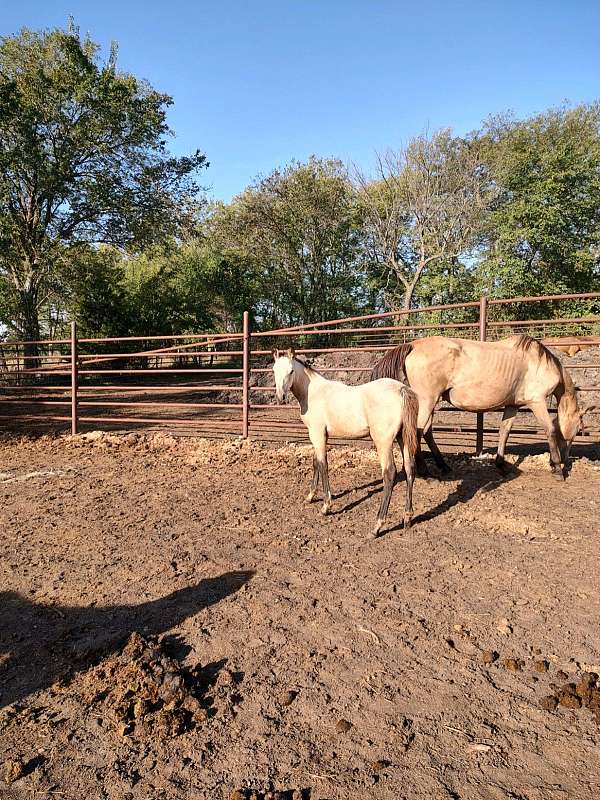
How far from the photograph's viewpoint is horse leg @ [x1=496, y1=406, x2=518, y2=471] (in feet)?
16.4

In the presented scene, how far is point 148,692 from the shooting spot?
1.94 m

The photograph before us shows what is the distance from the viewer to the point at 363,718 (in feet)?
5.92

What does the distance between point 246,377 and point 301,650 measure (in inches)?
187

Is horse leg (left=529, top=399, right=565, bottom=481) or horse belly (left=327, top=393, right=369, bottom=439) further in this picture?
horse leg (left=529, top=399, right=565, bottom=481)

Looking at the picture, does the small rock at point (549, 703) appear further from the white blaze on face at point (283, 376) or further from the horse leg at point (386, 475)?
the white blaze on face at point (283, 376)

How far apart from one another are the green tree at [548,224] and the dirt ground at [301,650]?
604 inches

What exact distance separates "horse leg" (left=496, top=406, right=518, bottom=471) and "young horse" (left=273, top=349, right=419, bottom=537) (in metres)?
1.65

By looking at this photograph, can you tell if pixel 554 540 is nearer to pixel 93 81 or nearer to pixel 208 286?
pixel 93 81

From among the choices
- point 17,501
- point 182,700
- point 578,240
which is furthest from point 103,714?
point 578,240

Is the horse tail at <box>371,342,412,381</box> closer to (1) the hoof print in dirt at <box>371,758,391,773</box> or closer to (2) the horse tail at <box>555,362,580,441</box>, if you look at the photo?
(2) the horse tail at <box>555,362,580,441</box>

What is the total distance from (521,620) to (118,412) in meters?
10.6

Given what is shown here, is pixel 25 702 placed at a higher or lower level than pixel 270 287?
lower

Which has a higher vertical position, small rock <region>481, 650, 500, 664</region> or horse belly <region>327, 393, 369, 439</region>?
horse belly <region>327, 393, 369, 439</region>

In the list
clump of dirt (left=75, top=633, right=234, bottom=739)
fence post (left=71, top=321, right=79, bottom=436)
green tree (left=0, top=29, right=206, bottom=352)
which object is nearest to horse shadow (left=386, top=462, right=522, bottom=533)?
clump of dirt (left=75, top=633, right=234, bottom=739)
